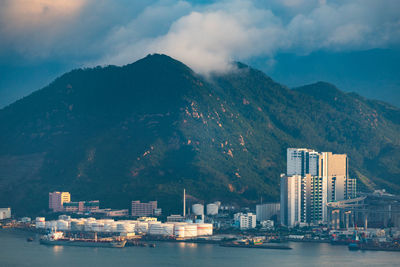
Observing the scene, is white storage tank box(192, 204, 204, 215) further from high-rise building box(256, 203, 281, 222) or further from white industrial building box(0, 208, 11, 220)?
white industrial building box(0, 208, 11, 220)

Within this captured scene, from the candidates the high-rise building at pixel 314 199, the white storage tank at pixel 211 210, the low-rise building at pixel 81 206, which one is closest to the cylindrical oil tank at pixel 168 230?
the white storage tank at pixel 211 210

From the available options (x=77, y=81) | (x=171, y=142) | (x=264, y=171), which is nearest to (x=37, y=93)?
(x=77, y=81)

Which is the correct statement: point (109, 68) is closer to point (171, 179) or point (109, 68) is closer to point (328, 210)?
point (171, 179)

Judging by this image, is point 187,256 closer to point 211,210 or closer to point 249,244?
point 249,244

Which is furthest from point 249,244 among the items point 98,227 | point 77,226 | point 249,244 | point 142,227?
point 77,226

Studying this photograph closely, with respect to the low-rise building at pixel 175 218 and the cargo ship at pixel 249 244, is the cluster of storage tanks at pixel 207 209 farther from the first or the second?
the cargo ship at pixel 249 244

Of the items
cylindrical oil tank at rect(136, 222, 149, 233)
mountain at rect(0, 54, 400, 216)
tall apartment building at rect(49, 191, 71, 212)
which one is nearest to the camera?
cylindrical oil tank at rect(136, 222, 149, 233)

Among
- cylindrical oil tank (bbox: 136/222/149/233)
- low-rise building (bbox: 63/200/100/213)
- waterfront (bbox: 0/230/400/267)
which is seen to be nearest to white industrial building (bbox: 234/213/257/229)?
cylindrical oil tank (bbox: 136/222/149/233)
